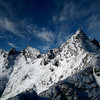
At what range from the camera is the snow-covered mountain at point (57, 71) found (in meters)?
16.2

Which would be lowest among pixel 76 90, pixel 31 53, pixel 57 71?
pixel 76 90

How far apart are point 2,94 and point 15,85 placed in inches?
377

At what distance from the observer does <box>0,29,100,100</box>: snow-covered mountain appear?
→ 16172 mm

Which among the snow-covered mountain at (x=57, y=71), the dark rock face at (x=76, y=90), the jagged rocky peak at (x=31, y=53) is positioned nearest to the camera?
the dark rock face at (x=76, y=90)

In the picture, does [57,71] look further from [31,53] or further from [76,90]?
[31,53]

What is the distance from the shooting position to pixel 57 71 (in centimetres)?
4684

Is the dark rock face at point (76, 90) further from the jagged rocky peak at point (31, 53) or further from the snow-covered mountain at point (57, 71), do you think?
the jagged rocky peak at point (31, 53)

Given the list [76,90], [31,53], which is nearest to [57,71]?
[76,90]

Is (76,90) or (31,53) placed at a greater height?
(31,53)

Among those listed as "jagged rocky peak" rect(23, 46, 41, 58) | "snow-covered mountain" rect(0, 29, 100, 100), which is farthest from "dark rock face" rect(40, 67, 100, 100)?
"jagged rocky peak" rect(23, 46, 41, 58)

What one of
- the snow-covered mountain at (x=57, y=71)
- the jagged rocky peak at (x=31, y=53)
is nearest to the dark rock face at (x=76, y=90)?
the snow-covered mountain at (x=57, y=71)

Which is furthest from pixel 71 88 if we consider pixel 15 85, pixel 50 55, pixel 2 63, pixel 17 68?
pixel 2 63

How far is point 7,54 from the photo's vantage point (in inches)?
3233

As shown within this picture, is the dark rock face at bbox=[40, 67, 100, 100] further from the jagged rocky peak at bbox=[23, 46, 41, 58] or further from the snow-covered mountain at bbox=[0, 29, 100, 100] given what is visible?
the jagged rocky peak at bbox=[23, 46, 41, 58]
